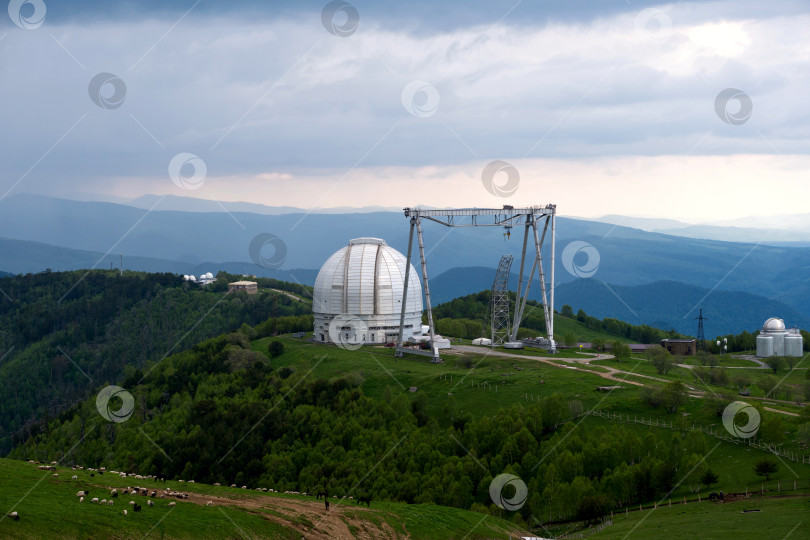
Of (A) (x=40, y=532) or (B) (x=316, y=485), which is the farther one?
(B) (x=316, y=485)

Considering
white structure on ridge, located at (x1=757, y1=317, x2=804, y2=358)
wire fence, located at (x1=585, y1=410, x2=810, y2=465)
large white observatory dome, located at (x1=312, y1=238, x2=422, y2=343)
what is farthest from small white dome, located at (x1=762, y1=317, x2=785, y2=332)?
wire fence, located at (x1=585, y1=410, x2=810, y2=465)

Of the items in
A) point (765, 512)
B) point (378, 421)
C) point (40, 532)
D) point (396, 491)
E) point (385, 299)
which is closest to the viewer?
point (40, 532)

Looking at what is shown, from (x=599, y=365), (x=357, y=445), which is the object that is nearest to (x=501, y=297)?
(x=599, y=365)

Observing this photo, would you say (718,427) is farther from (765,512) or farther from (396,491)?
(396,491)

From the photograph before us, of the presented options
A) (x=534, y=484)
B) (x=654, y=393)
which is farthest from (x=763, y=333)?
(x=534, y=484)

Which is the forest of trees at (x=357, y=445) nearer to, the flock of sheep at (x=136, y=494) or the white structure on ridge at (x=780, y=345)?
the flock of sheep at (x=136, y=494)

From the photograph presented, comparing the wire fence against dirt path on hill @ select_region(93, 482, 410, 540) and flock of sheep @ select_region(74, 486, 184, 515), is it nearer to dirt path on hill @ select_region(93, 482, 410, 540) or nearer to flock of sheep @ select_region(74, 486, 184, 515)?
dirt path on hill @ select_region(93, 482, 410, 540)
